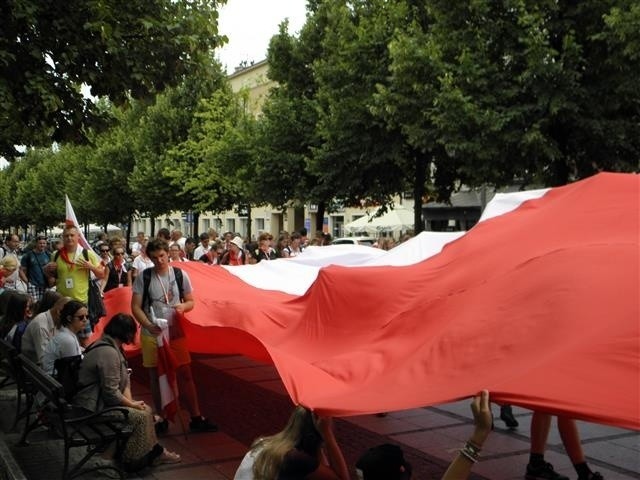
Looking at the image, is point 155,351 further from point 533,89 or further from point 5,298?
point 533,89

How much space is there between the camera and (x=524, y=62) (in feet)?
55.1

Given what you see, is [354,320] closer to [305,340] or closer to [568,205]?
[305,340]

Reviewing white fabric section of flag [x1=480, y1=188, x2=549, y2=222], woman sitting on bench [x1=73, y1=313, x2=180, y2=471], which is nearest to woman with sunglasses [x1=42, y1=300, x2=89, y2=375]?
woman sitting on bench [x1=73, y1=313, x2=180, y2=471]

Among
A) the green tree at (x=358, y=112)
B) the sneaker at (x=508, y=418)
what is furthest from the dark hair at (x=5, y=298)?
the green tree at (x=358, y=112)

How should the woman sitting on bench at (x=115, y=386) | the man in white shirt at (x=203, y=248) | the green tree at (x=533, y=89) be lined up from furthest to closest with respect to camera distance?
the green tree at (x=533, y=89) < the man in white shirt at (x=203, y=248) < the woman sitting on bench at (x=115, y=386)

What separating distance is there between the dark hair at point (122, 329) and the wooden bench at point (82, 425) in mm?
538

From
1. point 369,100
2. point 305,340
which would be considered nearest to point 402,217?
point 369,100

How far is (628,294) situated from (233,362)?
820cm

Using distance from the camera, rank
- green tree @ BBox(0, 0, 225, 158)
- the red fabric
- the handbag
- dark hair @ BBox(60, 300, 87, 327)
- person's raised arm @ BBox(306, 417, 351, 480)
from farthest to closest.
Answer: the handbag < green tree @ BBox(0, 0, 225, 158) < dark hair @ BBox(60, 300, 87, 327) < person's raised arm @ BBox(306, 417, 351, 480) < the red fabric

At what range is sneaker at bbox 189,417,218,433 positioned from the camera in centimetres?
715

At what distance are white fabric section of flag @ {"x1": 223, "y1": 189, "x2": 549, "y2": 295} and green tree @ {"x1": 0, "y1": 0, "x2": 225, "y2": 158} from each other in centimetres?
282

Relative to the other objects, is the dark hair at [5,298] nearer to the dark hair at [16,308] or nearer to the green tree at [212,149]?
the dark hair at [16,308]

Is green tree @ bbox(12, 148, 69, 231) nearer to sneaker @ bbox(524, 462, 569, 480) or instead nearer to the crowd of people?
the crowd of people

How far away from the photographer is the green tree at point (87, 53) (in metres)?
8.51
